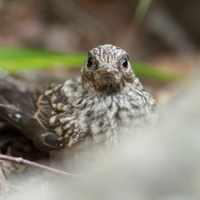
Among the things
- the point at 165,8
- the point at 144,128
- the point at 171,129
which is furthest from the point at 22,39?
the point at 171,129

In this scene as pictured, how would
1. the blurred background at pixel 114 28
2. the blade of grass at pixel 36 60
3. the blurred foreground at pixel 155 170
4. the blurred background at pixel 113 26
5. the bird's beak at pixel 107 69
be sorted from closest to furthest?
the blurred foreground at pixel 155 170
the bird's beak at pixel 107 69
the blade of grass at pixel 36 60
the blurred background at pixel 114 28
the blurred background at pixel 113 26

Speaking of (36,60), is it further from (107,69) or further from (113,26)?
(113,26)

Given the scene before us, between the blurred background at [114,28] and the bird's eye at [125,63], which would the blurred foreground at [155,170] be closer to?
the bird's eye at [125,63]

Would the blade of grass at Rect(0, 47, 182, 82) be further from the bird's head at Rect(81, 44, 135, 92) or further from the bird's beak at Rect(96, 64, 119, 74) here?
the bird's beak at Rect(96, 64, 119, 74)

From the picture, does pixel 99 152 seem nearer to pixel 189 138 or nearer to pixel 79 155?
pixel 79 155

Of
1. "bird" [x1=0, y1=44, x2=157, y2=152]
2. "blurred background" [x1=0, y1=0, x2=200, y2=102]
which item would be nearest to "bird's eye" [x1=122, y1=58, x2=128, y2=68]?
"bird" [x1=0, y1=44, x2=157, y2=152]

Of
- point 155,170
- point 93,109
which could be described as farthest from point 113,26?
point 155,170

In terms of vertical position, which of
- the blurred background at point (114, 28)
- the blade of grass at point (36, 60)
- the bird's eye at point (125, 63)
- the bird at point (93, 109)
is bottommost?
the bird at point (93, 109)

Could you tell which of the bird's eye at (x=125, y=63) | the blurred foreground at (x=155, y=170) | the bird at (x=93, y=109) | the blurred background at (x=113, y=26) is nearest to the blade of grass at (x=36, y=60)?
the bird at (x=93, y=109)
